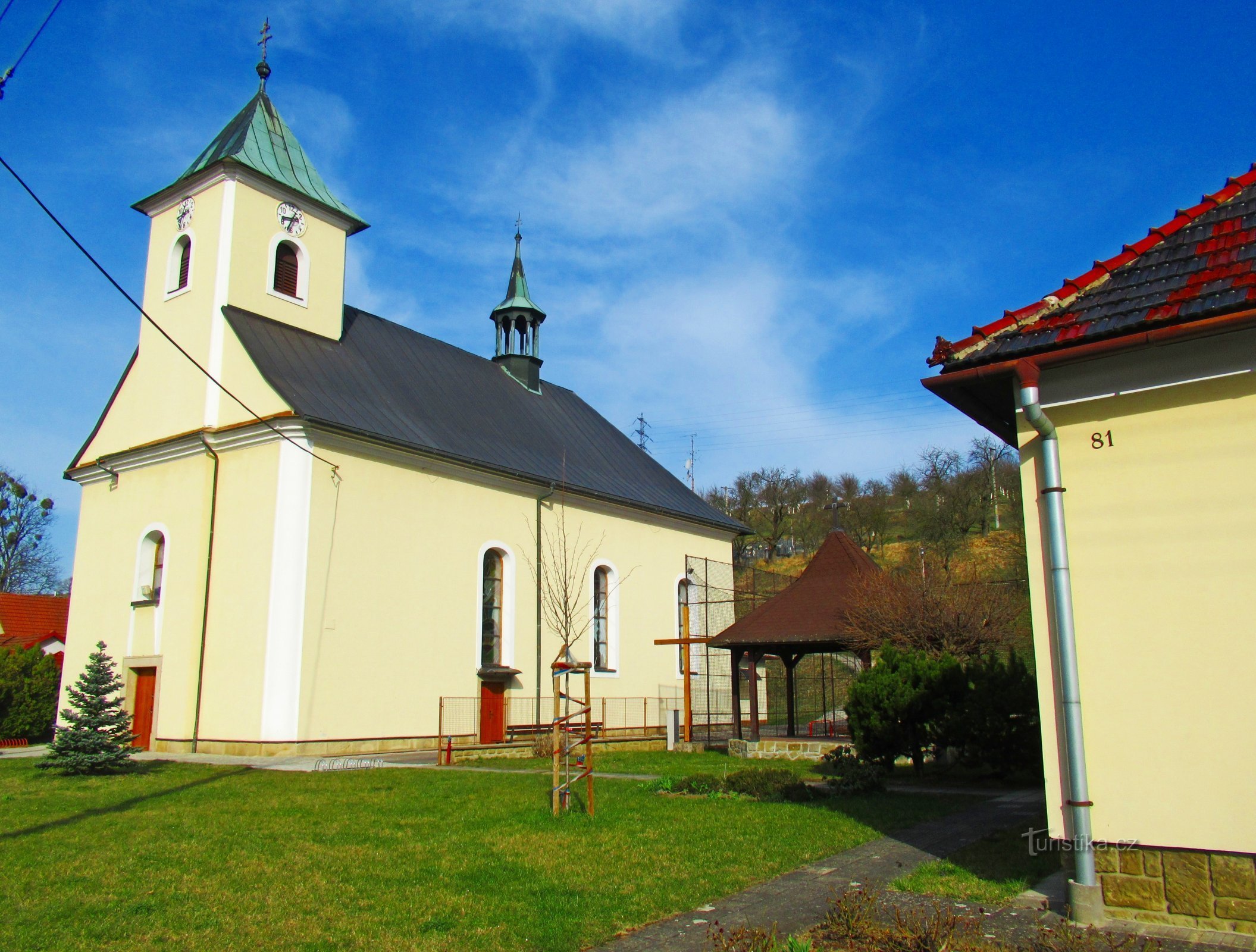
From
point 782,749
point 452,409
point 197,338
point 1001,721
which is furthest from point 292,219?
point 1001,721

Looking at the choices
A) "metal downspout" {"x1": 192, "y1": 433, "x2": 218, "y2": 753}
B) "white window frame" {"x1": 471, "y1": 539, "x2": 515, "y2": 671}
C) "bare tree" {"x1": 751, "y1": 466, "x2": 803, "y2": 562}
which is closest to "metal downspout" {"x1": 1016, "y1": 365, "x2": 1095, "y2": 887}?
"white window frame" {"x1": 471, "y1": 539, "x2": 515, "y2": 671}

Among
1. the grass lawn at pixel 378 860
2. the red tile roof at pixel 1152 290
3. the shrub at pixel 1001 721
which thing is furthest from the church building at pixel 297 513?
the red tile roof at pixel 1152 290

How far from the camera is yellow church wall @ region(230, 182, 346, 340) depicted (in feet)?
72.5

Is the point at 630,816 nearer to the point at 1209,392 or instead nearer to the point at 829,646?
the point at 1209,392

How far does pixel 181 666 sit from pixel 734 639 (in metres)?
11.5

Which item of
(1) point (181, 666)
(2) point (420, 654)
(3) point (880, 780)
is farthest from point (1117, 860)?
(1) point (181, 666)

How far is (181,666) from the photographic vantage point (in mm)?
19953

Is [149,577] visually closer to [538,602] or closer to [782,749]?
[538,602]

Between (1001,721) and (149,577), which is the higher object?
(149,577)

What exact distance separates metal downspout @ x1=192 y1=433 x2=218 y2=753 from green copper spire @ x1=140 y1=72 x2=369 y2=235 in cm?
684

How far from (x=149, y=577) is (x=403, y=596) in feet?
20.2

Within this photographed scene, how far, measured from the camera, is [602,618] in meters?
27.3

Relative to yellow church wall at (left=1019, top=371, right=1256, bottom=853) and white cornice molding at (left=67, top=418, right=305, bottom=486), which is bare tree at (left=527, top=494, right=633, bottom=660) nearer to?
white cornice molding at (left=67, top=418, right=305, bottom=486)

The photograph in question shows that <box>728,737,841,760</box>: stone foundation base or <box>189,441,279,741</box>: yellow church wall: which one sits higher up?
<box>189,441,279,741</box>: yellow church wall
